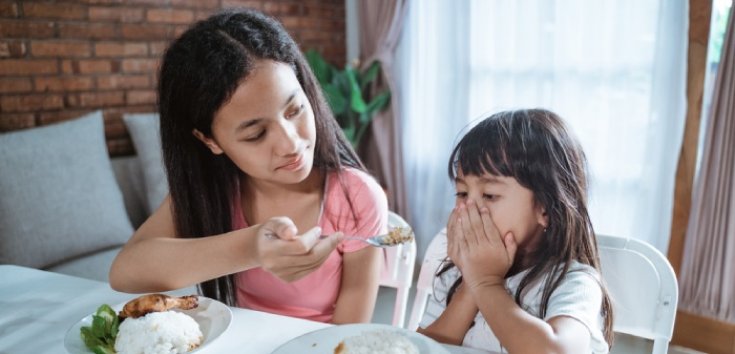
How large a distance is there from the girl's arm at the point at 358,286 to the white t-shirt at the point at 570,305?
150 millimetres

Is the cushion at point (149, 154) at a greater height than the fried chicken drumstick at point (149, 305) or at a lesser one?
lesser

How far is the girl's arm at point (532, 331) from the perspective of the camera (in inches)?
33.7

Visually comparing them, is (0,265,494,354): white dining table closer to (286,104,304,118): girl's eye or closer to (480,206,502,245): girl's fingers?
(480,206,502,245): girl's fingers

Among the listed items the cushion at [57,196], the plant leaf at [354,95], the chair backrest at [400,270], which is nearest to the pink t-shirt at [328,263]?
the chair backrest at [400,270]

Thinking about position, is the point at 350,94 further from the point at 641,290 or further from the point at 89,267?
the point at 641,290

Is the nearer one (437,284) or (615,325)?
(615,325)

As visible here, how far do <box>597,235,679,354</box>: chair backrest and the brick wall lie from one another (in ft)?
6.68

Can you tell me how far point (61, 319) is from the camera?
1.08 m

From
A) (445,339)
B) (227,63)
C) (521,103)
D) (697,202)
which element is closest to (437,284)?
(445,339)

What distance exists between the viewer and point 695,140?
232cm

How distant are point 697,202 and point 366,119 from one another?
1.74 metres

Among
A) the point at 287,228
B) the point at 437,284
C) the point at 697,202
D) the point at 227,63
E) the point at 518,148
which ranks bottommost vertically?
the point at 697,202

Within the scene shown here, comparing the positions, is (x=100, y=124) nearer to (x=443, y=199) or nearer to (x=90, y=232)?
(x=90, y=232)

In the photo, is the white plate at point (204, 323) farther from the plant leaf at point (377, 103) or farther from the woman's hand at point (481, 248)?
the plant leaf at point (377, 103)
